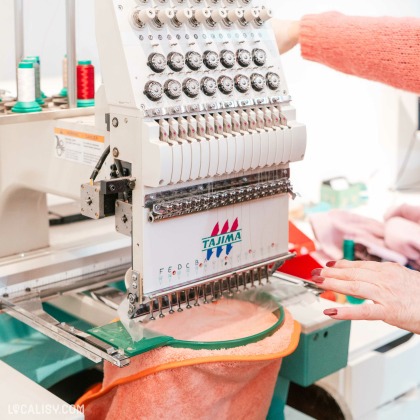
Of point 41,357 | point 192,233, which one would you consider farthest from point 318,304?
point 41,357

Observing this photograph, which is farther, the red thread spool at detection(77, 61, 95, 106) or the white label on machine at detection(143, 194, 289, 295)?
the red thread spool at detection(77, 61, 95, 106)

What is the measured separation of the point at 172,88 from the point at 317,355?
60 centimetres

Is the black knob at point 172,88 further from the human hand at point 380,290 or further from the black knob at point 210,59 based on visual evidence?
the human hand at point 380,290

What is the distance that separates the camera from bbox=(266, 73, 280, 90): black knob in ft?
Result: 3.89

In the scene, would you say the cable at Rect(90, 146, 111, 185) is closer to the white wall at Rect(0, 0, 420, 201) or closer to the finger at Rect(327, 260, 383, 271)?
the finger at Rect(327, 260, 383, 271)

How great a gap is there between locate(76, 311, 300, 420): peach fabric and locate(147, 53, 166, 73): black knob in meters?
0.44

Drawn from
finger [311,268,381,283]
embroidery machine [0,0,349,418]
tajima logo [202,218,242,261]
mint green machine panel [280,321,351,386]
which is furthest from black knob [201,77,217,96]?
mint green machine panel [280,321,351,386]

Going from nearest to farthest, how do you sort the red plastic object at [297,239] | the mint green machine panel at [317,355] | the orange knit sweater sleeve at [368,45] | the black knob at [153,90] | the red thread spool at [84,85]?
the black knob at [153,90], the mint green machine panel at [317,355], the red thread spool at [84,85], the orange knit sweater sleeve at [368,45], the red plastic object at [297,239]

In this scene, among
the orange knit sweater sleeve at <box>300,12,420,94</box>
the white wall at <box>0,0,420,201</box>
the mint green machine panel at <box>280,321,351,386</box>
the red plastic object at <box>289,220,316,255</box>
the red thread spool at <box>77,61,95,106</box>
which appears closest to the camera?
the mint green machine panel at <box>280,321,351,386</box>

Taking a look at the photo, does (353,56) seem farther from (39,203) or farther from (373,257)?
(39,203)

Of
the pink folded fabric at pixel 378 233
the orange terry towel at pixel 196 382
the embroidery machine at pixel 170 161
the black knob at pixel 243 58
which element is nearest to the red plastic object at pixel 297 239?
the embroidery machine at pixel 170 161

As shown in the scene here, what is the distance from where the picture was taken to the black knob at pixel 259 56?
117 centimetres

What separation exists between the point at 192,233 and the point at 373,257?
3.12 feet

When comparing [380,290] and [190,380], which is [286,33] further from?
[190,380]
